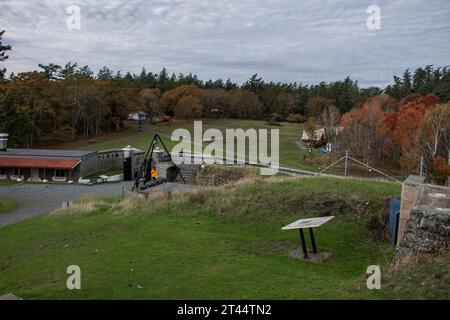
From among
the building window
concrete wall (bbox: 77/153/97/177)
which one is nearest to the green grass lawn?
the building window

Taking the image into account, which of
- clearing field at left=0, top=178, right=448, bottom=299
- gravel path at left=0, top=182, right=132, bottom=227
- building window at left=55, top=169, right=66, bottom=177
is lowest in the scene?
gravel path at left=0, top=182, right=132, bottom=227

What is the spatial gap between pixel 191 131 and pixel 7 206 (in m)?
46.2

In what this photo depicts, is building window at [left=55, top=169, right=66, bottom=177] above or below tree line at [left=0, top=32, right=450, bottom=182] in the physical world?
below

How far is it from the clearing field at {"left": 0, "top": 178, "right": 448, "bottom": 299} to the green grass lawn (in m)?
7.04

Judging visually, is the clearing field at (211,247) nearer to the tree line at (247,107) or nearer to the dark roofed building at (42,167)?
the dark roofed building at (42,167)

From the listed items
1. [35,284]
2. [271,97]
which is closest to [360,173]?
[35,284]

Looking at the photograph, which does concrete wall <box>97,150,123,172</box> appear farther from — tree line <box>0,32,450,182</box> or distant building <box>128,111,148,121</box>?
distant building <box>128,111,148,121</box>

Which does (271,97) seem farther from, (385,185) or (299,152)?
(385,185)

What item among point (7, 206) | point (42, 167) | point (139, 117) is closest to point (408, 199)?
→ point (7, 206)

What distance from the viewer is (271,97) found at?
97375 millimetres

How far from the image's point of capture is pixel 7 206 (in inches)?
1032

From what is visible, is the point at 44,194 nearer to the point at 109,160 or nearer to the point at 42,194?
the point at 42,194

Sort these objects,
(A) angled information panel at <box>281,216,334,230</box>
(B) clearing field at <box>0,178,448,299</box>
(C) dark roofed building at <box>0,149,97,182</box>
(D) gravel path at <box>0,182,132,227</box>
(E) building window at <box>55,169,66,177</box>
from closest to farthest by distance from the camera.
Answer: (B) clearing field at <box>0,178,448,299</box> < (A) angled information panel at <box>281,216,334,230</box> < (D) gravel path at <box>0,182,132,227</box> < (C) dark roofed building at <box>0,149,97,182</box> < (E) building window at <box>55,169,66,177</box>

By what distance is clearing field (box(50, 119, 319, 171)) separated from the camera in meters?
49.8
